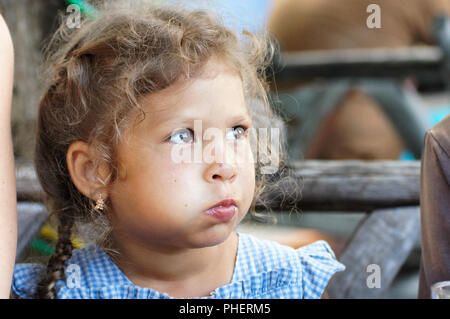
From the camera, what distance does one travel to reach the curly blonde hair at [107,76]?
107cm

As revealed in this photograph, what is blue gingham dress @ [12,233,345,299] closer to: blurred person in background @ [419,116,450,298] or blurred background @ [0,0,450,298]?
blurred person in background @ [419,116,450,298]

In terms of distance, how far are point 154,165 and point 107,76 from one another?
204 mm

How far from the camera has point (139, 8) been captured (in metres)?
1.20

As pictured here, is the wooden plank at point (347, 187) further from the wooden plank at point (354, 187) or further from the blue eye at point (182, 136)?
the blue eye at point (182, 136)

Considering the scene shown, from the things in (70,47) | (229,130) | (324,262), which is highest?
(70,47)

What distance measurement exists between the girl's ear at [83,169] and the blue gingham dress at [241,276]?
15cm

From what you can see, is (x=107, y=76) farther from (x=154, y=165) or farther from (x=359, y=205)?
(x=359, y=205)

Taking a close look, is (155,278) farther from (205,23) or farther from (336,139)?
(336,139)

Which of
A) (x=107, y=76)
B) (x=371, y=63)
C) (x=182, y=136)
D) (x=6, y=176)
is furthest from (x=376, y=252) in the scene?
(x=371, y=63)

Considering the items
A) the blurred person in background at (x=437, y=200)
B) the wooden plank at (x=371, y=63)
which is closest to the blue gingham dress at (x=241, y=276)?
the blurred person in background at (x=437, y=200)

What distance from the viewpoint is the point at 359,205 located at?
158cm
